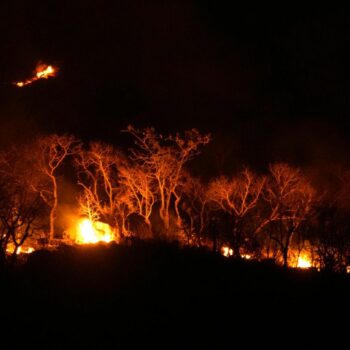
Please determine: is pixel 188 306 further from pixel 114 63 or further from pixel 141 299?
pixel 114 63

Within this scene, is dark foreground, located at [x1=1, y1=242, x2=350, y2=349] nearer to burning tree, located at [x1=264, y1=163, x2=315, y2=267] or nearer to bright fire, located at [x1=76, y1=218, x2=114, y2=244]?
burning tree, located at [x1=264, y1=163, x2=315, y2=267]

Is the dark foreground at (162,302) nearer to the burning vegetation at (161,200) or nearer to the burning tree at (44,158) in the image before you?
the burning vegetation at (161,200)

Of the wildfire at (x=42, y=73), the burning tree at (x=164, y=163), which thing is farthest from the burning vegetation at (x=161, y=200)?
the wildfire at (x=42, y=73)

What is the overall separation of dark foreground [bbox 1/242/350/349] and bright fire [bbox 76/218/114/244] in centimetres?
1086

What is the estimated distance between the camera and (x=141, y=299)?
773cm

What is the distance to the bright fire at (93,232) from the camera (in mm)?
21234

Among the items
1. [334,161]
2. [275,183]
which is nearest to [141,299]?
[275,183]

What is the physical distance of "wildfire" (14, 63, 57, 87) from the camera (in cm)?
4140

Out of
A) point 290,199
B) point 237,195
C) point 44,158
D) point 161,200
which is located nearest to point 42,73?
point 44,158

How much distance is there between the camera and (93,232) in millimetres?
21484

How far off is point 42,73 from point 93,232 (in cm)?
2904

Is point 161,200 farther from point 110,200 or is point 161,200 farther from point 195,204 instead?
point 195,204

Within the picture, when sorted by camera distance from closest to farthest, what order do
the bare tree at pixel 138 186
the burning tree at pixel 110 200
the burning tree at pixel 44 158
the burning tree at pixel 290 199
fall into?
the burning tree at pixel 290 199 < the bare tree at pixel 138 186 < the burning tree at pixel 110 200 < the burning tree at pixel 44 158

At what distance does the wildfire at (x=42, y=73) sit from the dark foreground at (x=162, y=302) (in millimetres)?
34724
